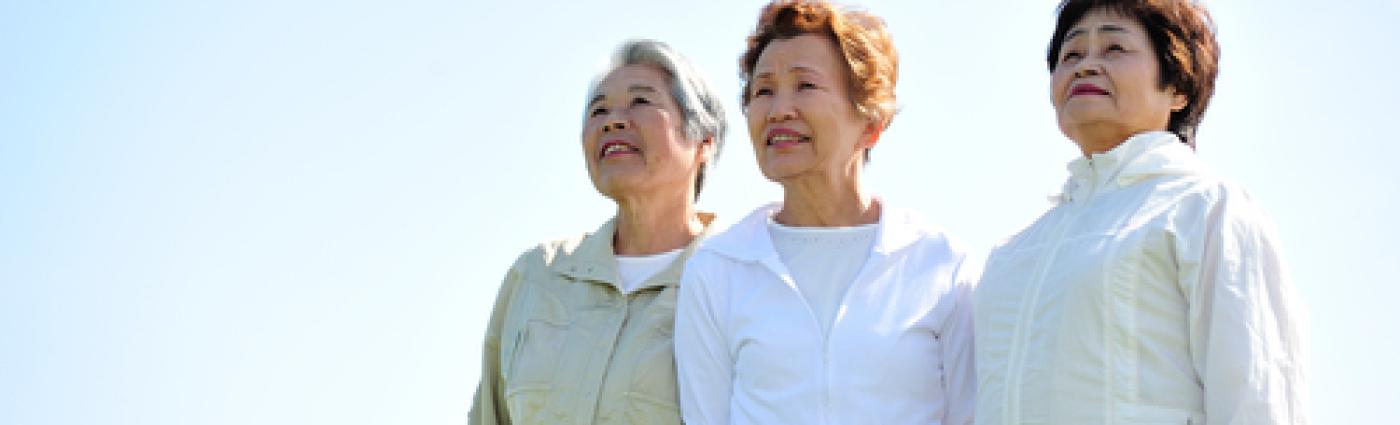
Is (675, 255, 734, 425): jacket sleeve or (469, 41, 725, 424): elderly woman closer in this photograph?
(675, 255, 734, 425): jacket sleeve

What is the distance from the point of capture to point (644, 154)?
6.37 meters

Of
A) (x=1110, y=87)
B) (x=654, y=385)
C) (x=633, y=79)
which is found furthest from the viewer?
(x=633, y=79)

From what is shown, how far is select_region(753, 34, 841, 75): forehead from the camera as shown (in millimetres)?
5715

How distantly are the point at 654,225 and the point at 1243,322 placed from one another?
2.90m

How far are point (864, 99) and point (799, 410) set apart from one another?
4.06 feet

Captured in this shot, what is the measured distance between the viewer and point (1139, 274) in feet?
14.0

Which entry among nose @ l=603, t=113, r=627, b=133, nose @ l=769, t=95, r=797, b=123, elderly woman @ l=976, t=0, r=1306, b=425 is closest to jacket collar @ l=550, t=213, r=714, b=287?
nose @ l=603, t=113, r=627, b=133

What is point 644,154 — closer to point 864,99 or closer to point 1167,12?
point 864,99

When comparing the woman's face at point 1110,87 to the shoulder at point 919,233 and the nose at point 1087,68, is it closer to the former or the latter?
the nose at point 1087,68

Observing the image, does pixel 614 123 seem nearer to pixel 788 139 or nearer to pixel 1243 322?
pixel 788 139

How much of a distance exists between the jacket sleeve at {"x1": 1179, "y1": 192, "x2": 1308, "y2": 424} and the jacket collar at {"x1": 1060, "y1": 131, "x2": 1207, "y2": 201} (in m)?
0.29

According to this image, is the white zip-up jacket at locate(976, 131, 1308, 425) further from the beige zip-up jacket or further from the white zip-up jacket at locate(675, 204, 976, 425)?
the beige zip-up jacket

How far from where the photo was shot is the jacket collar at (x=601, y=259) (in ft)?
20.4

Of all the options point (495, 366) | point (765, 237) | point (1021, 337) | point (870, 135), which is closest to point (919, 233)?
point (870, 135)
